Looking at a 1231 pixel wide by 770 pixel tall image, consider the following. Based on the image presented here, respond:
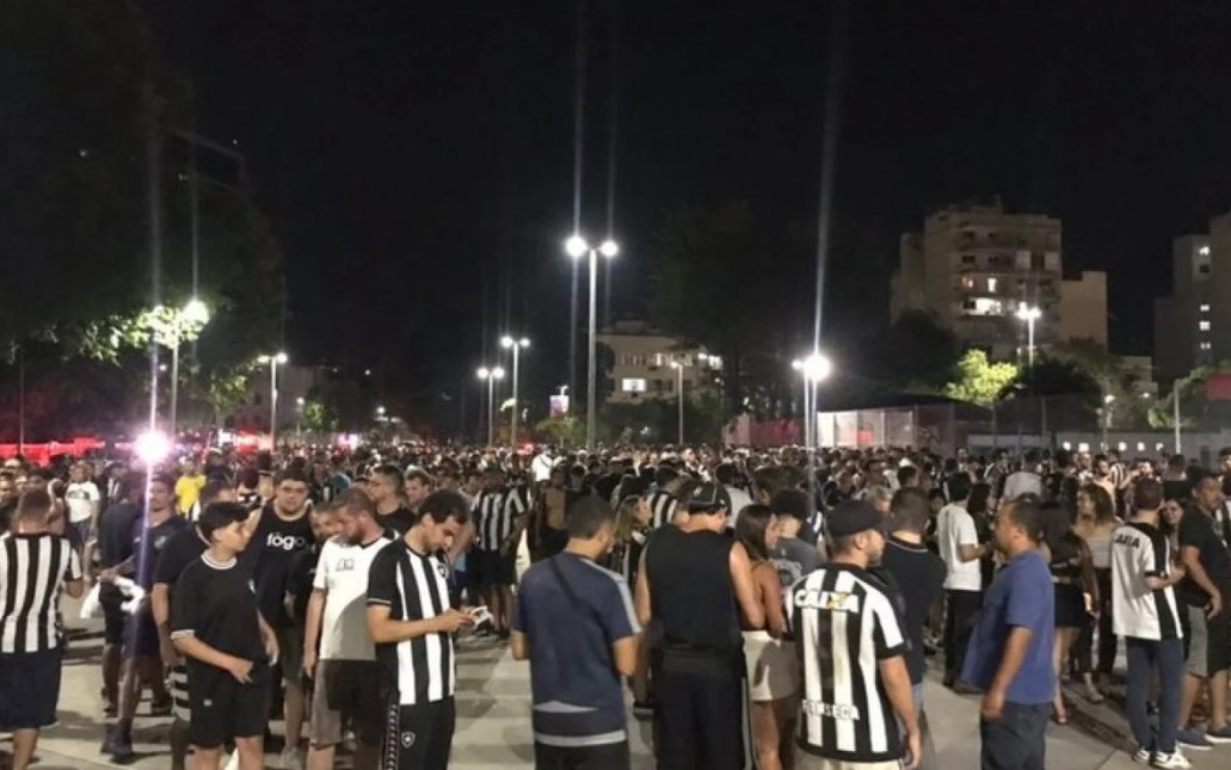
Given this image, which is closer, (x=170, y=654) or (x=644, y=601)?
(x=644, y=601)

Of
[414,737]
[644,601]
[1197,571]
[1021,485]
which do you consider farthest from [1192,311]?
[414,737]

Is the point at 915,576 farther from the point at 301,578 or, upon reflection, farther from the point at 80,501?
the point at 80,501

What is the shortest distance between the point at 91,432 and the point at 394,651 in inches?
1576

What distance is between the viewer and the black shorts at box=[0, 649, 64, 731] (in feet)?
23.6

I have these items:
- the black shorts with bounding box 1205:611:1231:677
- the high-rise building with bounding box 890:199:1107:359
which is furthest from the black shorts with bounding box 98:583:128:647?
the high-rise building with bounding box 890:199:1107:359

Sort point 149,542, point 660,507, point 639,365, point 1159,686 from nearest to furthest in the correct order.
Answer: point 1159,686, point 149,542, point 660,507, point 639,365

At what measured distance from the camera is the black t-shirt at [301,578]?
25.6 ft

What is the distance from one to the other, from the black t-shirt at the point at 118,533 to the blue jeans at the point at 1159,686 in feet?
23.6

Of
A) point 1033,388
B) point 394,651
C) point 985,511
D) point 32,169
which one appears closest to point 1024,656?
point 394,651

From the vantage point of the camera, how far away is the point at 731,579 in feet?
19.2

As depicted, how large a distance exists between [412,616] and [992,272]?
101 metres

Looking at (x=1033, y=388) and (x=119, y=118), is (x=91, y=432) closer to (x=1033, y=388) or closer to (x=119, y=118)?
(x=119, y=118)

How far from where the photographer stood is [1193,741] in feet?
27.5

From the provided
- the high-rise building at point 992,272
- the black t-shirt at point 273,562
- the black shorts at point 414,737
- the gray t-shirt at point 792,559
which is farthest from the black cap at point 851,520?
the high-rise building at point 992,272
